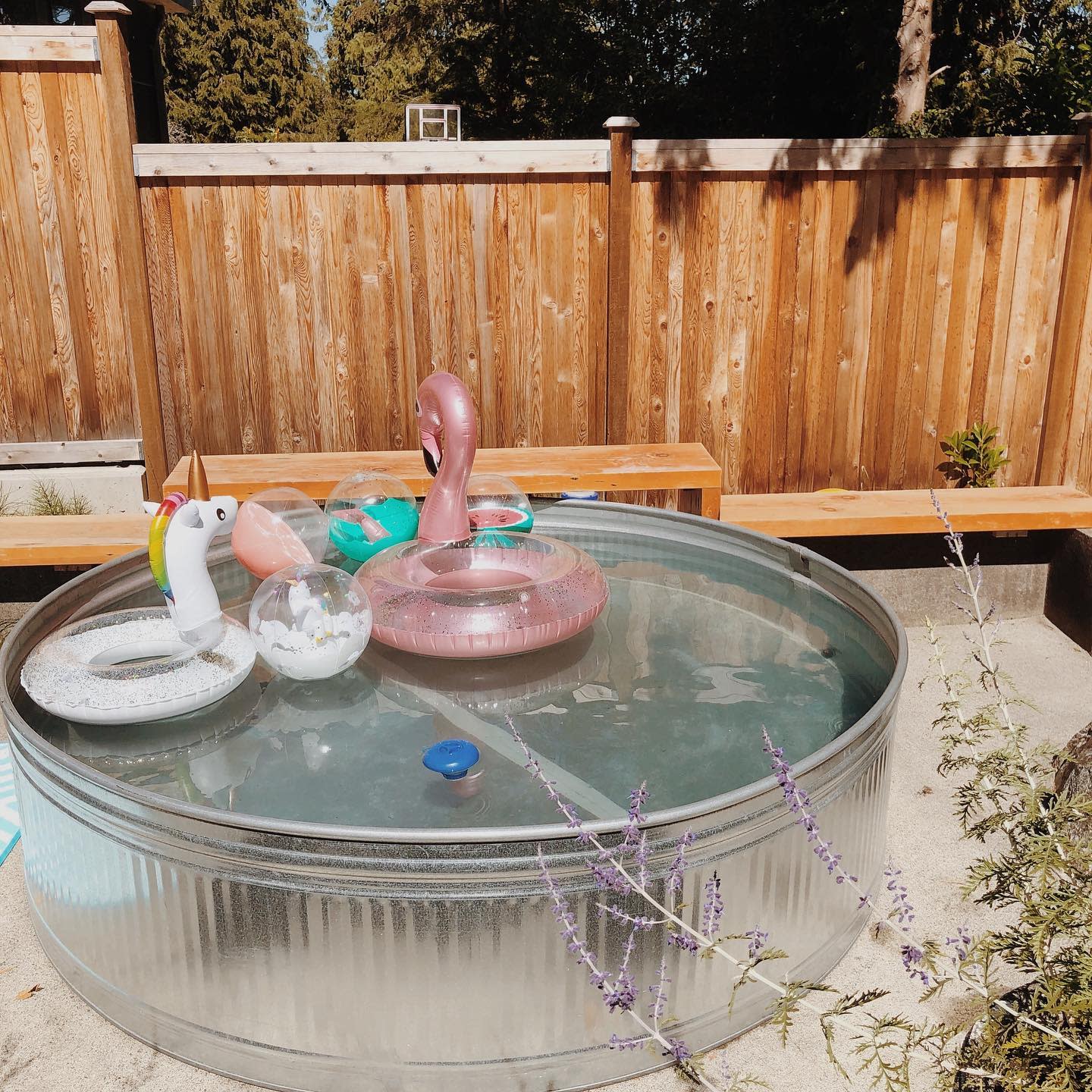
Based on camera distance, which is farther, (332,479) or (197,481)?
(332,479)

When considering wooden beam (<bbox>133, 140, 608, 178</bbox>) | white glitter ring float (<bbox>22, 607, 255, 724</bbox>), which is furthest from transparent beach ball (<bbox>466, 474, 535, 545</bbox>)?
wooden beam (<bbox>133, 140, 608, 178</bbox>)

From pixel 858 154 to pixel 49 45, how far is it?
13.6 feet

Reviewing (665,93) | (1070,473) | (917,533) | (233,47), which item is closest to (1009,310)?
(1070,473)

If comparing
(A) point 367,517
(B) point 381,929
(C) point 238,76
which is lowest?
(B) point 381,929

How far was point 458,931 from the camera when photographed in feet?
7.40

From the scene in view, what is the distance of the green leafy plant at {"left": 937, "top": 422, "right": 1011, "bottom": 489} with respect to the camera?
19.8 feet

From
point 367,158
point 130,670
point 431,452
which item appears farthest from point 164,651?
point 367,158

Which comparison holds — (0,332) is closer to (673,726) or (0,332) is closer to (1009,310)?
(673,726)

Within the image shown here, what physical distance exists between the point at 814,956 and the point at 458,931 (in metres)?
1.02

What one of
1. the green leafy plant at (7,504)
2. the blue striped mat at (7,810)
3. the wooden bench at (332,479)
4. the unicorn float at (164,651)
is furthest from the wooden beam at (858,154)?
the blue striped mat at (7,810)

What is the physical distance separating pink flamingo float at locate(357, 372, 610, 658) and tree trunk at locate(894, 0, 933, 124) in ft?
21.2

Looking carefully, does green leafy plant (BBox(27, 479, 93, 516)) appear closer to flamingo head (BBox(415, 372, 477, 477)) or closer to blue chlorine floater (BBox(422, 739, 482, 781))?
flamingo head (BBox(415, 372, 477, 477))

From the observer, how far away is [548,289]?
5.79 meters

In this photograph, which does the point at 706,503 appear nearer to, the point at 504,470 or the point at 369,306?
the point at 504,470
